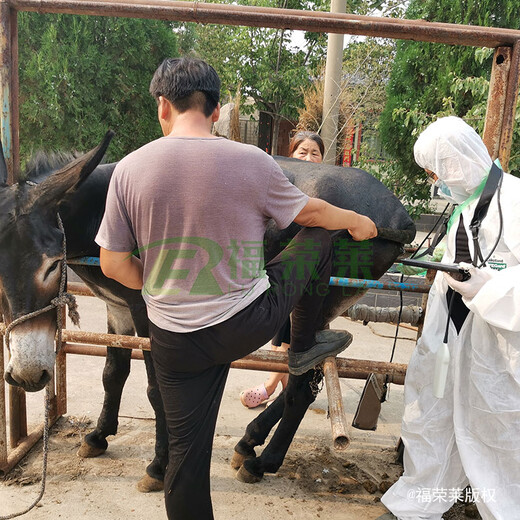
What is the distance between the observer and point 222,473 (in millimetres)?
2855

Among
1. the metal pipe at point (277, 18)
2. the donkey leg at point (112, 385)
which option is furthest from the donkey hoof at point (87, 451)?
the metal pipe at point (277, 18)

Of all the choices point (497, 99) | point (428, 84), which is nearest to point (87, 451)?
point (497, 99)

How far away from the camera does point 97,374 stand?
4023 millimetres

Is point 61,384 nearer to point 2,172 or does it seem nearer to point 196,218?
point 2,172

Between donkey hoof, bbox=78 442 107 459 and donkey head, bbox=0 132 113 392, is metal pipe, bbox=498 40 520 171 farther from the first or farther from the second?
donkey hoof, bbox=78 442 107 459

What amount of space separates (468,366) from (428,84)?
4.37 meters

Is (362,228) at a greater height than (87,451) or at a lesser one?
greater

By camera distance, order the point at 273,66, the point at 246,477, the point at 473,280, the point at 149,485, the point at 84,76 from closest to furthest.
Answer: the point at 473,280 → the point at 149,485 → the point at 246,477 → the point at 84,76 → the point at 273,66

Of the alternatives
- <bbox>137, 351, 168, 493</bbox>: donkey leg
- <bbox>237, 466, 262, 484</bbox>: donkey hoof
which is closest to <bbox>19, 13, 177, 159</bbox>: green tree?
<bbox>137, 351, 168, 493</bbox>: donkey leg

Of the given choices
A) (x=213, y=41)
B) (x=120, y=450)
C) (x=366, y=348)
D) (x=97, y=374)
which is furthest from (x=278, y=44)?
(x=120, y=450)

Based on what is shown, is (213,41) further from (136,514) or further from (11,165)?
(136,514)

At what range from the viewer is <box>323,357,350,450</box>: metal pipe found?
5.83 ft

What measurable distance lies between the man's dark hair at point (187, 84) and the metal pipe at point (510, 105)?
4.96ft

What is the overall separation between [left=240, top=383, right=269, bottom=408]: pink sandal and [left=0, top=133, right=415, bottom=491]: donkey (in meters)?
0.74
